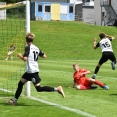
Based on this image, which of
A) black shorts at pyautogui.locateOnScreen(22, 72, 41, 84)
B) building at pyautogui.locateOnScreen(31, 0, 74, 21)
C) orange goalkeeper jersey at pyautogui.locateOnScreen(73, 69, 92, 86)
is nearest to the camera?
black shorts at pyautogui.locateOnScreen(22, 72, 41, 84)

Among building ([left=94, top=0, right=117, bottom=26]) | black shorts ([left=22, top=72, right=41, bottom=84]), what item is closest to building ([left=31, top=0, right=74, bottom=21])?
building ([left=94, top=0, right=117, bottom=26])

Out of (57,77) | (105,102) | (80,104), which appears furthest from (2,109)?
(57,77)

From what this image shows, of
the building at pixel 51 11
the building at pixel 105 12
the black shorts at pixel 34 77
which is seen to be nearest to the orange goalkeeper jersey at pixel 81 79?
the black shorts at pixel 34 77

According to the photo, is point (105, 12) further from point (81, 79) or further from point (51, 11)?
point (81, 79)

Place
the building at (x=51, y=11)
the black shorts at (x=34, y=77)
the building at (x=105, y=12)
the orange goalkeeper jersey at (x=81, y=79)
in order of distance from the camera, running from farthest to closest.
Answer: the building at (x=51, y=11), the building at (x=105, y=12), the orange goalkeeper jersey at (x=81, y=79), the black shorts at (x=34, y=77)

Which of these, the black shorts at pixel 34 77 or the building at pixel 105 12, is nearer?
the black shorts at pixel 34 77

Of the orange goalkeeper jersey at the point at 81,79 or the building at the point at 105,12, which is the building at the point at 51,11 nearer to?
the building at the point at 105,12

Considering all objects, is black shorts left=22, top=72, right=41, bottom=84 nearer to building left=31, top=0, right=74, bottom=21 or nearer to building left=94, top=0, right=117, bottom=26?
building left=94, top=0, right=117, bottom=26

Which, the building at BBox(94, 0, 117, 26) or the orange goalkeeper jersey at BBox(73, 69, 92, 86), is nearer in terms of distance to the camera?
the orange goalkeeper jersey at BBox(73, 69, 92, 86)

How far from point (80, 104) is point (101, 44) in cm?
551

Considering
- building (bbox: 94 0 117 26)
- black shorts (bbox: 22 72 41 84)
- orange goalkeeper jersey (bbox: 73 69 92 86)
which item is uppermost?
building (bbox: 94 0 117 26)

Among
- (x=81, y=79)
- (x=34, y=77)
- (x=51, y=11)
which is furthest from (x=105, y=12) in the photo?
(x=34, y=77)

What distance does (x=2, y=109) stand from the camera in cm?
1103

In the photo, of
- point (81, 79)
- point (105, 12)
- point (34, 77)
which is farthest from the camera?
point (105, 12)
